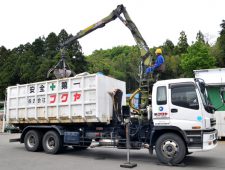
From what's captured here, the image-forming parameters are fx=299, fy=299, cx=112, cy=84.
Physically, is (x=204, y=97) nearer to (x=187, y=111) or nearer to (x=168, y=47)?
(x=187, y=111)

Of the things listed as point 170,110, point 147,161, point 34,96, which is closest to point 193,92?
point 170,110

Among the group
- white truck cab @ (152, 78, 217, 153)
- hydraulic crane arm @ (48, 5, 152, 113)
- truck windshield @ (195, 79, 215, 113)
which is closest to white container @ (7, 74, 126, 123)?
hydraulic crane arm @ (48, 5, 152, 113)

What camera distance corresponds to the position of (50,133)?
1212cm

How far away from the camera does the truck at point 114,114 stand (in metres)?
→ 9.12

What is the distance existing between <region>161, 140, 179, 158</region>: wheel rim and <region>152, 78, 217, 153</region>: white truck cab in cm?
39

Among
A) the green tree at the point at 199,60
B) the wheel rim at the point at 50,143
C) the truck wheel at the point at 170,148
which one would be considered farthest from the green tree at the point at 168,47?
the truck wheel at the point at 170,148

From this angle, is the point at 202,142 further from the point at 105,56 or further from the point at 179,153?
the point at 105,56

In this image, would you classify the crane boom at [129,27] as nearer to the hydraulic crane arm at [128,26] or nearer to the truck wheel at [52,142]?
the hydraulic crane arm at [128,26]

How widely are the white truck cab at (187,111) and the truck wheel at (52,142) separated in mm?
4242

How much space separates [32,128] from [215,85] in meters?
10.5

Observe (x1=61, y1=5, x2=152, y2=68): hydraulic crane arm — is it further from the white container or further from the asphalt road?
the asphalt road

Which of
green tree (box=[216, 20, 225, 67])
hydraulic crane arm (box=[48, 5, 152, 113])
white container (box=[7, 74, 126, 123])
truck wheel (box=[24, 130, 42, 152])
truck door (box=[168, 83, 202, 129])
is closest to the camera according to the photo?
truck door (box=[168, 83, 202, 129])

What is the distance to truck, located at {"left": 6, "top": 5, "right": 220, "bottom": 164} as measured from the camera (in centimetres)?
912

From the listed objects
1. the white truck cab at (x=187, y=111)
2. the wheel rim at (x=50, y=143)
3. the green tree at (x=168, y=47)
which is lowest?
the wheel rim at (x=50, y=143)
